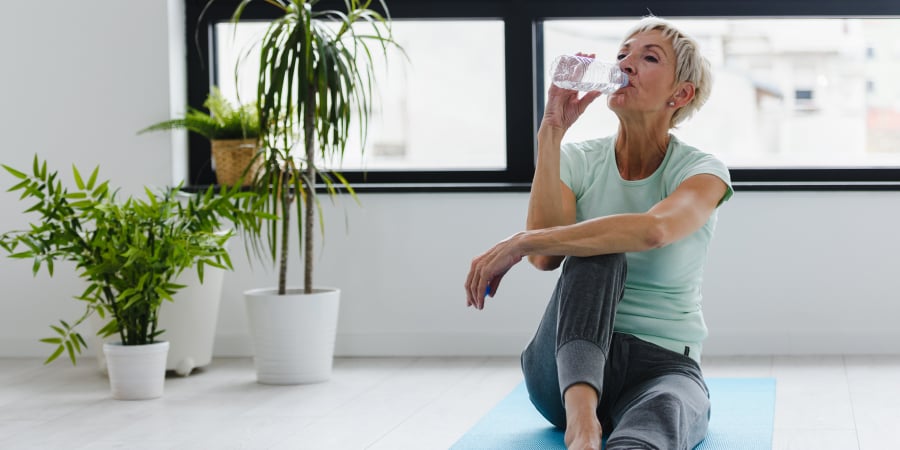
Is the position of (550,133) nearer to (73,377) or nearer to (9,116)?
(73,377)

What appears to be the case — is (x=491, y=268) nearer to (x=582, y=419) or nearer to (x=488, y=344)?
(x=582, y=419)

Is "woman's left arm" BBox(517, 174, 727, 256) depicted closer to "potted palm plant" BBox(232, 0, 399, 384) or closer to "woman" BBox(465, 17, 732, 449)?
"woman" BBox(465, 17, 732, 449)

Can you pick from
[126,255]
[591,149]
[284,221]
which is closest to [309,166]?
[284,221]

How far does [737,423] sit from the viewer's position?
7.97ft

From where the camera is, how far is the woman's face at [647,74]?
225 centimetres

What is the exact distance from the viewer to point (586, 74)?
2197 millimetres

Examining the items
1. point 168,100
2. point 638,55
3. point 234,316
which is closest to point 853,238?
point 638,55

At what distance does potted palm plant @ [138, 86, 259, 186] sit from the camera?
3738 millimetres

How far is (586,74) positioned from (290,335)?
148 centimetres

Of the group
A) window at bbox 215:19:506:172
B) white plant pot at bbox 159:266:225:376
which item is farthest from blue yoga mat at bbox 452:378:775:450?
window at bbox 215:19:506:172

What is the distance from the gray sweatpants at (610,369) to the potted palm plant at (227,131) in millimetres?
1809

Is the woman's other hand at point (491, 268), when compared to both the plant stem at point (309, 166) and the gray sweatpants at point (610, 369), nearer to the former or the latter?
the gray sweatpants at point (610, 369)

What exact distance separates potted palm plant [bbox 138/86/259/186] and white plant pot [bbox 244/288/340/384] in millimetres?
588

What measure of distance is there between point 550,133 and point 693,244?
1.17ft
